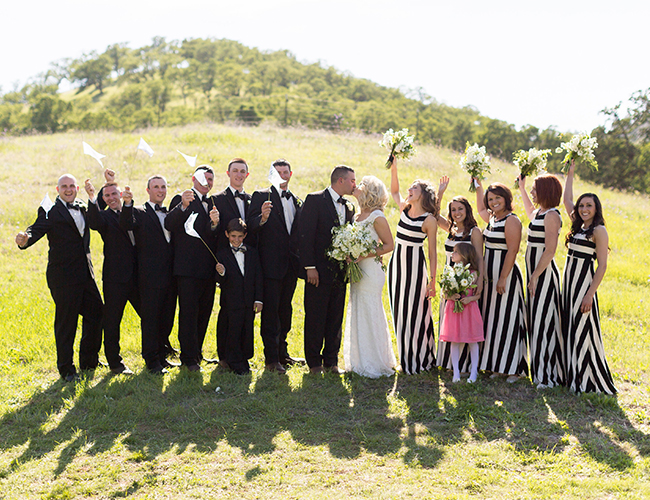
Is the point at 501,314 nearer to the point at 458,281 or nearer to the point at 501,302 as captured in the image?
the point at 501,302

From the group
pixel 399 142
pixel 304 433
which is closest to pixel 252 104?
pixel 399 142

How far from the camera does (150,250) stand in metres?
7.04

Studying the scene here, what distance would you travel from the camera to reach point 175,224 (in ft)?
22.9

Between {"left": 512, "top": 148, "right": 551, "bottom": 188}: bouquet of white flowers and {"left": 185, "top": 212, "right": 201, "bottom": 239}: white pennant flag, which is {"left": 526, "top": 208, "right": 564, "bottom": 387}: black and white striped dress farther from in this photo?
{"left": 185, "top": 212, "right": 201, "bottom": 239}: white pennant flag

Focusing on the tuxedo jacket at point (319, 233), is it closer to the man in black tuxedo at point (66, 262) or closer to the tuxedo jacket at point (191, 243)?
the tuxedo jacket at point (191, 243)

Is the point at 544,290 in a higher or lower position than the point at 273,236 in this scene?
lower

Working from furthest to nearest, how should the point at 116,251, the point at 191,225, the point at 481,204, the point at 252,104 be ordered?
1. the point at 252,104
2. the point at 481,204
3. the point at 116,251
4. the point at 191,225

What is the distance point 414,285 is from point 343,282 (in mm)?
922

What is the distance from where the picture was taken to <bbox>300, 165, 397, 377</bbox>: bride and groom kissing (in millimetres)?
6969

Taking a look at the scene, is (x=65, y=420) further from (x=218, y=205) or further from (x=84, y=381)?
(x=218, y=205)

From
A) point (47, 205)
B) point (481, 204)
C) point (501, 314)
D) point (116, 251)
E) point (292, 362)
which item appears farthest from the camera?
point (292, 362)

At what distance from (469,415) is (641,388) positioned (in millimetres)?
2634

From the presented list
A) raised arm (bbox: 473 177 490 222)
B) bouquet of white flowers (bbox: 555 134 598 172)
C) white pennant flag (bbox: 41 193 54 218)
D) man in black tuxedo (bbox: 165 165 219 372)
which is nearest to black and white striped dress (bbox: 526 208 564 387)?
raised arm (bbox: 473 177 490 222)

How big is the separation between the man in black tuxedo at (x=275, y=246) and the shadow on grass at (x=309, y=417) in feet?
2.06
